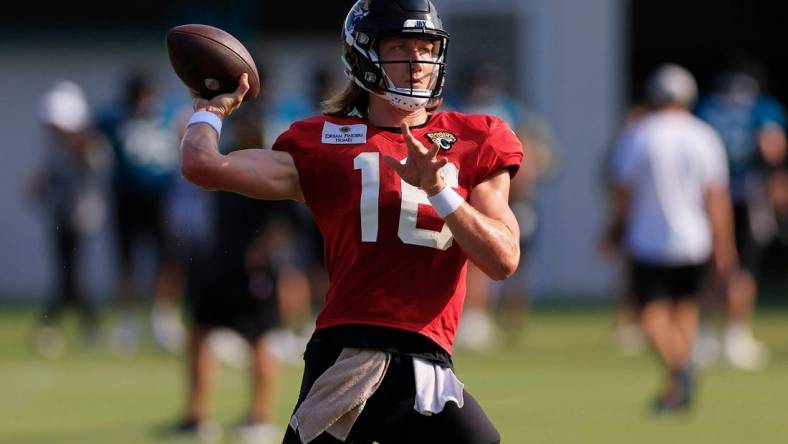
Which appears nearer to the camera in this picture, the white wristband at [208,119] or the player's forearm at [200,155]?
the player's forearm at [200,155]

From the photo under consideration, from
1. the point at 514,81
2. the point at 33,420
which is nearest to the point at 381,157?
the point at 33,420

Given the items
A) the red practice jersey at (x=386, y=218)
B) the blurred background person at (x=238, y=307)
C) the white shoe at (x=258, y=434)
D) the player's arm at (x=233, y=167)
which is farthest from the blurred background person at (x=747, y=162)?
the player's arm at (x=233, y=167)

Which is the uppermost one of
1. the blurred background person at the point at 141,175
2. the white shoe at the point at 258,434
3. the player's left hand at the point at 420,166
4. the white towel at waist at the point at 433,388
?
the player's left hand at the point at 420,166

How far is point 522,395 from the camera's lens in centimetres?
1141

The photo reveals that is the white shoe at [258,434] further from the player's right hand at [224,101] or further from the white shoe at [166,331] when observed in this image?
the white shoe at [166,331]

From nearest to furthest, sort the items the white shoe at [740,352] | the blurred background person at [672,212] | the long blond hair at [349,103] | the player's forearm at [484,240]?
the player's forearm at [484,240], the long blond hair at [349,103], the blurred background person at [672,212], the white shoe at [740,352]

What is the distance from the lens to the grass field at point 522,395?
967 centimetres

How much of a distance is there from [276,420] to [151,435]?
35.6 inches

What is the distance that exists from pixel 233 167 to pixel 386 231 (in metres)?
0.50

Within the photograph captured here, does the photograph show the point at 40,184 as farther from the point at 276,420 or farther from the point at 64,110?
the point at 276,420

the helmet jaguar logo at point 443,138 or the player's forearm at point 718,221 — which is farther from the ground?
the helmet jaguar logo at point 443,138

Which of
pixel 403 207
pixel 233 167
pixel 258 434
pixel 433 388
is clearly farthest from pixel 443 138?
pixel 258 434

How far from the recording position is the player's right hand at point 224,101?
5.29 metres

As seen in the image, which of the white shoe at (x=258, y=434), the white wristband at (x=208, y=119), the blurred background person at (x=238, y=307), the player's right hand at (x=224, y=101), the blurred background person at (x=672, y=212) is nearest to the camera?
the white wristband at (x=208, y=119)
